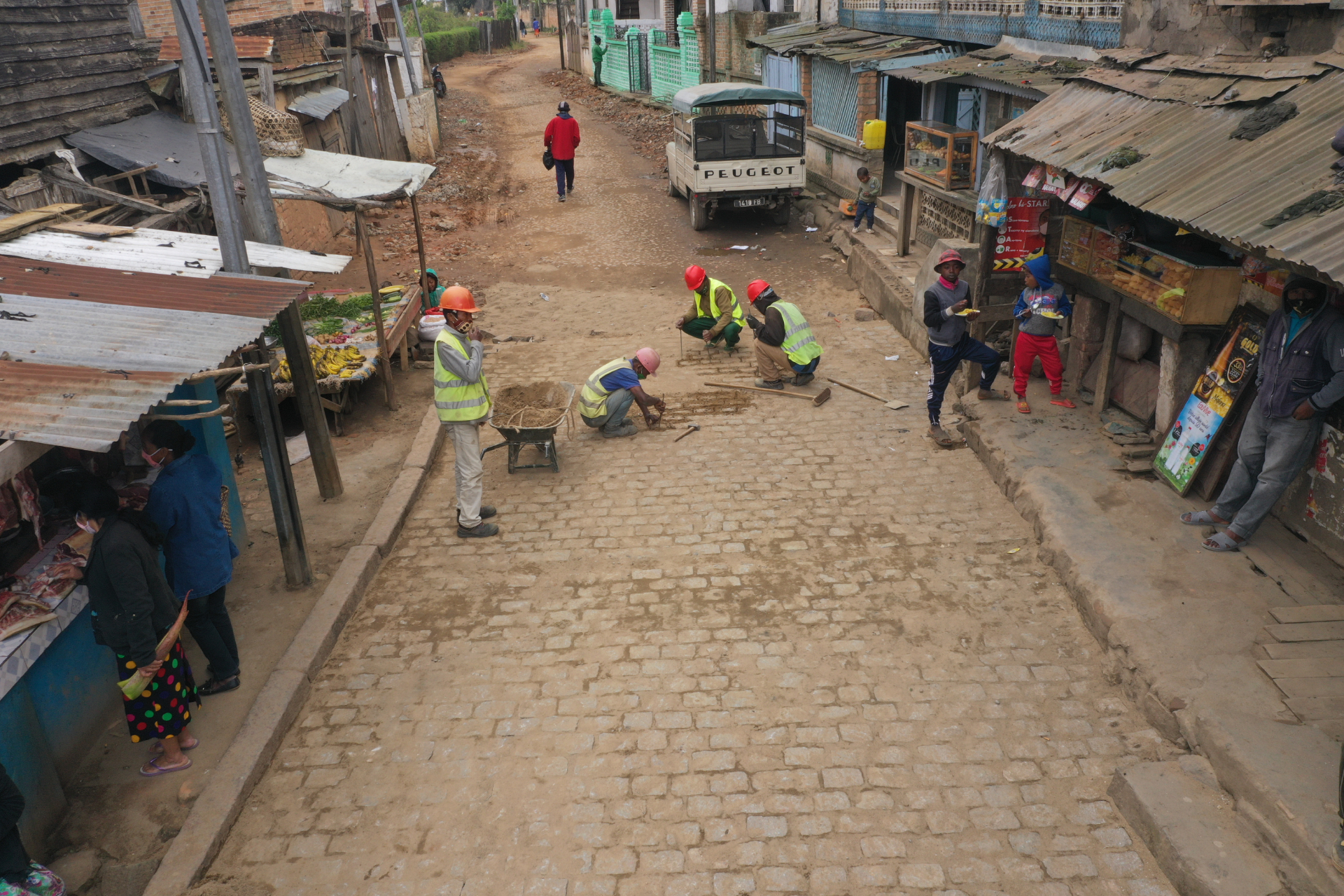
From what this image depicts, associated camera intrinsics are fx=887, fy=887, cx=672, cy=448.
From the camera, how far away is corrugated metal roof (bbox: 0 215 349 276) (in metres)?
6.57

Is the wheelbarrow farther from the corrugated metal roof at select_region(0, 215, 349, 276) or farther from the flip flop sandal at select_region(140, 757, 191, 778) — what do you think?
the flip flop sandal at select_region(140, 757, 191, 778)

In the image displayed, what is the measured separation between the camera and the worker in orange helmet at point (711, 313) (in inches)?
423

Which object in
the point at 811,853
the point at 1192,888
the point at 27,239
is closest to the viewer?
the point at 1192,888

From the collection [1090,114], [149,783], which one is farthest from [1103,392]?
[149,783]

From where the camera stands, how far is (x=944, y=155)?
12.0 metres

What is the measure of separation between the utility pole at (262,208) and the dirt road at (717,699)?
978mm

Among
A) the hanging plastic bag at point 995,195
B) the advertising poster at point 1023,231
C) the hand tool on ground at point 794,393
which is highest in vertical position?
the hanging plastic bag at point 995,195

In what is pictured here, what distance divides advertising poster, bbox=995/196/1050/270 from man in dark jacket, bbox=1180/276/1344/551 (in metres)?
3.40

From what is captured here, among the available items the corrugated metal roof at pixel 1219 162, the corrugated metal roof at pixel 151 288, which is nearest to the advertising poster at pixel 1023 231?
the corrugated metal roof at pixel 1219 162

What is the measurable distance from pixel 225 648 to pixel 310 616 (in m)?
0.66

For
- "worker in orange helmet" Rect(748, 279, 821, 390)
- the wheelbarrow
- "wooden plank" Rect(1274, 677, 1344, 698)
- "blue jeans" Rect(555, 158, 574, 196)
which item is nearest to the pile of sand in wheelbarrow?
the wheelbarrow

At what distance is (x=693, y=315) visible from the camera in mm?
11047

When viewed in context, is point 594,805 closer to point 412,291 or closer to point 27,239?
point 27,239

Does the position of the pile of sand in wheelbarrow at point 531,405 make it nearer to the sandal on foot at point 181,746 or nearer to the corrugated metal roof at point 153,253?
the corrugated metal roof at point 153,253
